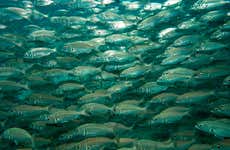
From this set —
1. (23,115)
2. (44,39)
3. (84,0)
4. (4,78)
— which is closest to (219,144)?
(23,115)

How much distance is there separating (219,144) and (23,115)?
372 centimetres

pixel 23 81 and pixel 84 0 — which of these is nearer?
pixel 23 81

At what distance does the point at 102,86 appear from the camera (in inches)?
373

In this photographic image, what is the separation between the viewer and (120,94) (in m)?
8.75

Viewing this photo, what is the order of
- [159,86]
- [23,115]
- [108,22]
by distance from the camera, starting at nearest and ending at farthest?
[23,115] < [159,86] < [108,22]

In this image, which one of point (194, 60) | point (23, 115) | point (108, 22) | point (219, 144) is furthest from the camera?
point (108, 22)

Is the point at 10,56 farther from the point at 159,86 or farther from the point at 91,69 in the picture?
the point at 159,86

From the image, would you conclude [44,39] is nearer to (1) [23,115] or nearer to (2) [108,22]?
(2) [108,22]

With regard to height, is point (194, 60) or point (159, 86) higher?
point (194, 60)

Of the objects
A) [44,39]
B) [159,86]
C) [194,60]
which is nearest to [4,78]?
[44,39]

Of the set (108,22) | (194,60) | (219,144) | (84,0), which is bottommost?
(219,144)

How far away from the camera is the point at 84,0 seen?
1102cm

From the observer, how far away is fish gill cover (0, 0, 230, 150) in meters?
6.39

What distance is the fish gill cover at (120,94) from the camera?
639 cm
